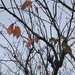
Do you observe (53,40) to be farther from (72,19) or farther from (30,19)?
(30,19)

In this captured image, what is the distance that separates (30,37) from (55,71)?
4.63 ft

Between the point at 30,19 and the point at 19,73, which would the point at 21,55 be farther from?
the point at 30,19

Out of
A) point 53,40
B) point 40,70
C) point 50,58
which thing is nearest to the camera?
point 53,40

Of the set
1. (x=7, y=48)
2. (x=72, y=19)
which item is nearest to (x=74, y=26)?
(x=72, y=19)

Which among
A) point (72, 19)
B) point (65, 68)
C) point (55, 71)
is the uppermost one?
point (65, 68)

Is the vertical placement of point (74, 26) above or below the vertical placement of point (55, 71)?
above

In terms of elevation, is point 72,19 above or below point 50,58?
above

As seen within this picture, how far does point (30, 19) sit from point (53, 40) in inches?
66.2

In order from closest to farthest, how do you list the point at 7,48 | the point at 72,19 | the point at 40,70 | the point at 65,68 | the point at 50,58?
the point at 50,58
the point at 72,19
the point at 7,48
the point at 40,70
the point at 65,68

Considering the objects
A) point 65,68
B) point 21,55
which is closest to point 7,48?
point 21,55

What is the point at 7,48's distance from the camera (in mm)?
4895

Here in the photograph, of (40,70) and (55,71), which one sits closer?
(55,71)

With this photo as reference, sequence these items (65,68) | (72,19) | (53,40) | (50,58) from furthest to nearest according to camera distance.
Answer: (65,68), (72,19), (50,58), (53,40)

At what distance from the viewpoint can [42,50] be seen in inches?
167
